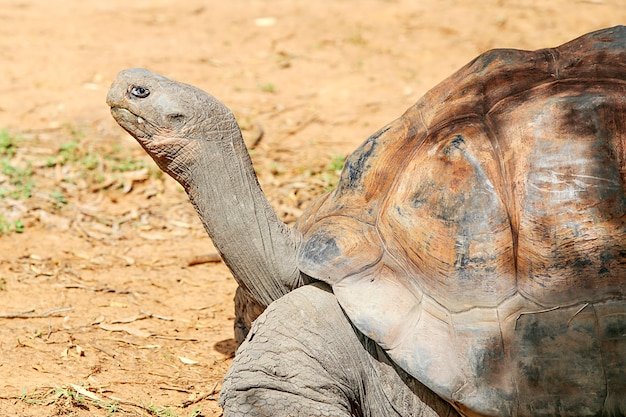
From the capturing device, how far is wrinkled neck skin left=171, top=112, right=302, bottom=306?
138 inches

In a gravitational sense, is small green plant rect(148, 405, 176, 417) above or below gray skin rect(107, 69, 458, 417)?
below

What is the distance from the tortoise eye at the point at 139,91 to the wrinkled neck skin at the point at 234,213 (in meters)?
0.28

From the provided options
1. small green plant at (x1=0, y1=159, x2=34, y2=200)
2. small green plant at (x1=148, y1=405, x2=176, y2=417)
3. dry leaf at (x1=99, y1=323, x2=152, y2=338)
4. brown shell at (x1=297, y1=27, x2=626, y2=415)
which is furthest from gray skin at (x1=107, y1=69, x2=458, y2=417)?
small green plant at (x1=0, y1=159, x2=34, y2=200)

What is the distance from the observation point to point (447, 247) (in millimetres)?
3115

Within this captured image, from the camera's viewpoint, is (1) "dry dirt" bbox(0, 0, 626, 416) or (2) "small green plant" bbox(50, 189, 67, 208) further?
(2) "small green plant" bbox(50, 189, 67, 208)

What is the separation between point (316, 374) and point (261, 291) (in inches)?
20.8

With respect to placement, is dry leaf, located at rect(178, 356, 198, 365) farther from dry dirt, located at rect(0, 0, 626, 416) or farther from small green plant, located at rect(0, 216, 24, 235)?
small green plant, located at rect(0, 216, 24, 235)

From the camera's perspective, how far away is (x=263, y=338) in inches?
129

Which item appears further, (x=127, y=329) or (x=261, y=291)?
(x=127, y=329)

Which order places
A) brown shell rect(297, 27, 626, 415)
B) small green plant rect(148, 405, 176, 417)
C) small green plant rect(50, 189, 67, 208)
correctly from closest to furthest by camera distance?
1. brown shell rect(297, 27, 626, 415)
2. small green plant rect(148, 405, 176, 417)
3. small green plant rect(50, 189, 67, 208)

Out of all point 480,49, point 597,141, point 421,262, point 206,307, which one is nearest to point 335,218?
point 421,262

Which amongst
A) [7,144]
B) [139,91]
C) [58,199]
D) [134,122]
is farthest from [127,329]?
[7,144]

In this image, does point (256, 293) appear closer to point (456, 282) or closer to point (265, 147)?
point (456, 282)

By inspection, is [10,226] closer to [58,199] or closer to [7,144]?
[58,199]
